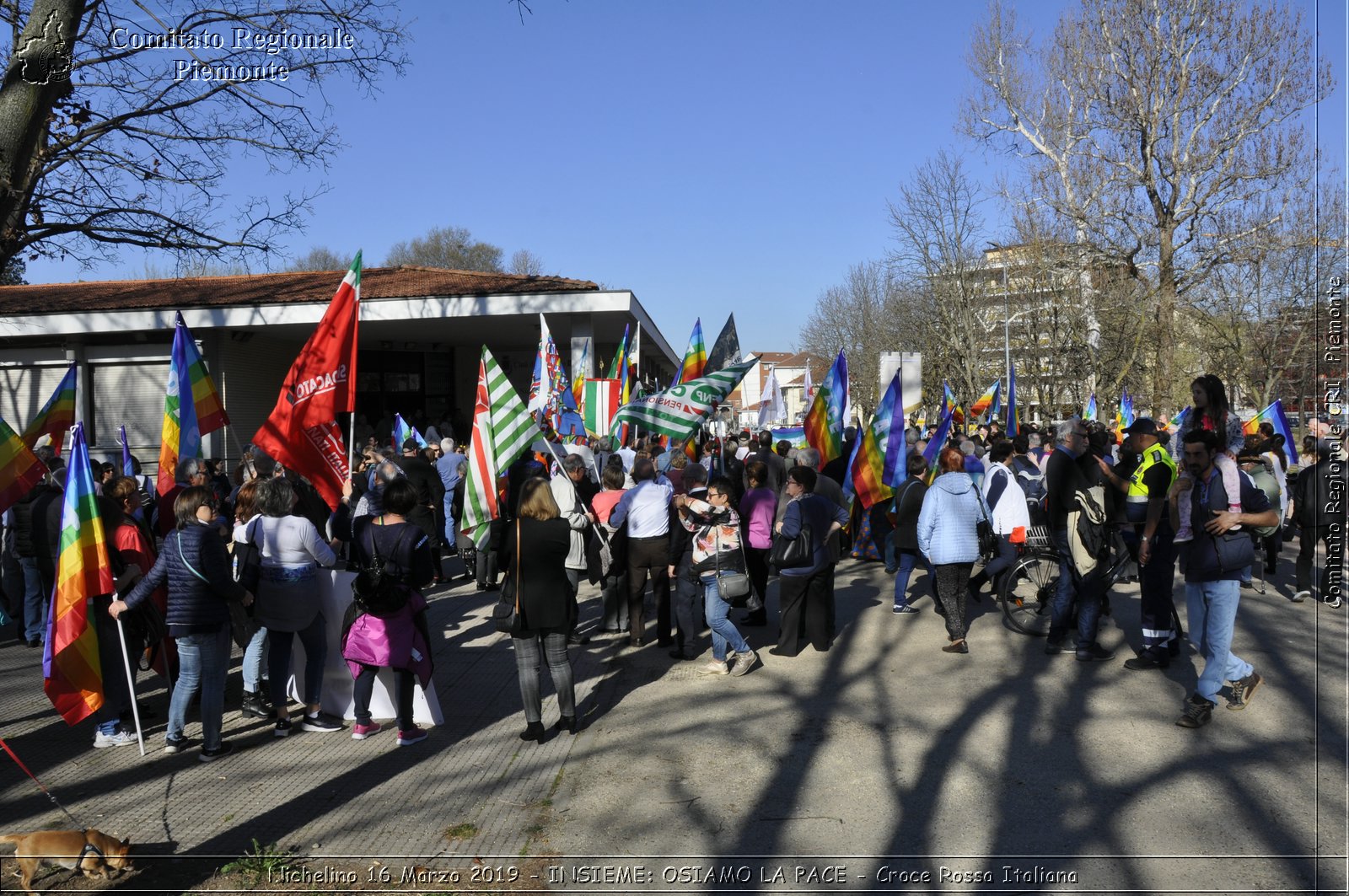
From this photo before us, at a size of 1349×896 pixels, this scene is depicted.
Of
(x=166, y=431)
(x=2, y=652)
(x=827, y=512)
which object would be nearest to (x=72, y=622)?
(x=166, y=431)

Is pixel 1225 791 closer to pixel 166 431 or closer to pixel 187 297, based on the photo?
pixel 166 431

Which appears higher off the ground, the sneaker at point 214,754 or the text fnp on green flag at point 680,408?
the text fnp on green flag at point 680,408

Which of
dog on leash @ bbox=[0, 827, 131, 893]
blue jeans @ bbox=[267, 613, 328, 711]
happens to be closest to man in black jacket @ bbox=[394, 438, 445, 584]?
blue jeans @ bbox=[267, 613, 328, 711]

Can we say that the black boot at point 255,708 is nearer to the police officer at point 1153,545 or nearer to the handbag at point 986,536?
the handbag at point 986,536

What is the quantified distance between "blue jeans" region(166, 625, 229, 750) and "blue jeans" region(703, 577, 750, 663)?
3.45 meters

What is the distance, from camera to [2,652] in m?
8.78

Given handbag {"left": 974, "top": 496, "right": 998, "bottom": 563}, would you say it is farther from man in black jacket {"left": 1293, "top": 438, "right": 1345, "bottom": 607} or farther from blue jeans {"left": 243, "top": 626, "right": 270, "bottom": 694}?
blue jeans {"left": 243, "top": 626, "right": 270, "bottom": 694}

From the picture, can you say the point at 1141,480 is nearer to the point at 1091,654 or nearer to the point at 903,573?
the point at 1091,654

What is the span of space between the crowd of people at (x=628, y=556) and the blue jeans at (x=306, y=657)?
0.06 ft

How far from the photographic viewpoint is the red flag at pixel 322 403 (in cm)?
713

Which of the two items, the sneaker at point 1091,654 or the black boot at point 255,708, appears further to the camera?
the sneaker at point 1091,654

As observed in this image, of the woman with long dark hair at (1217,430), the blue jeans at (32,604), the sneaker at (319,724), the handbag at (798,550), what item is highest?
the woman with long dark hair at (1217,430)

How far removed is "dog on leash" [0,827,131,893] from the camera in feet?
13.0

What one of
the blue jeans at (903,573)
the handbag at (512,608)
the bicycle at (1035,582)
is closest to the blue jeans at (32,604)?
the handbag at (512,608)
